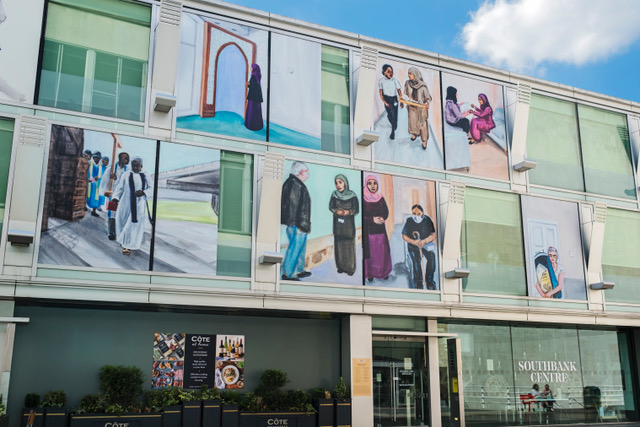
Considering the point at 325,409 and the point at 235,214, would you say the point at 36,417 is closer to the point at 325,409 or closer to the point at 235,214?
the point at 235,214

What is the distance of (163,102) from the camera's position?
17.7m

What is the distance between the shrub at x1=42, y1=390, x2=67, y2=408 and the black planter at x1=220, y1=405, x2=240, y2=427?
415cm

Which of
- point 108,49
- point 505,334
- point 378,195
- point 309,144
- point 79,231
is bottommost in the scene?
point 505,334

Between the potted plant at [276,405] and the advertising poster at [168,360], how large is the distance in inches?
83.8

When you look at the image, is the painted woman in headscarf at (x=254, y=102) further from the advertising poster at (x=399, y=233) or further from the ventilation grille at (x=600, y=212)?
the ventilation grille at (x=600, y=212)

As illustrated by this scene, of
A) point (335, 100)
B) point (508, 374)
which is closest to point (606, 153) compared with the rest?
point (508, 374)

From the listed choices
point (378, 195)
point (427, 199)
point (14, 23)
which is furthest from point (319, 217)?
point (14, 23)

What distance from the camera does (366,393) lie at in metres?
19.3

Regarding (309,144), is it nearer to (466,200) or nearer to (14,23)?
(466,200)

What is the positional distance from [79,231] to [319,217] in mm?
7005

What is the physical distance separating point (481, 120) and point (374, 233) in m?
6.41

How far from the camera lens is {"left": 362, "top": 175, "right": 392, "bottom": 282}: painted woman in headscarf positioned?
20.1 m

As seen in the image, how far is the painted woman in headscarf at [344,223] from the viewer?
1973 cm

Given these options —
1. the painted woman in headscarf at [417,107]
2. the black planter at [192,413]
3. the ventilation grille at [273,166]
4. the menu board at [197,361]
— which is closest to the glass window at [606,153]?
the painted woman in headscarf at [417,107]
